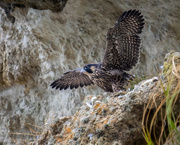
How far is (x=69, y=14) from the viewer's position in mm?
4301

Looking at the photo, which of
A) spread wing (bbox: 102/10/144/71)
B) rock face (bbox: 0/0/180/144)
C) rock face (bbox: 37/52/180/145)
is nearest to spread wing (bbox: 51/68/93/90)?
spread wing (bbox: 102/10/144/71)

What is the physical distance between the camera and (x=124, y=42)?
11.4 feet

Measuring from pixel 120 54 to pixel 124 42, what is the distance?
0.55ft

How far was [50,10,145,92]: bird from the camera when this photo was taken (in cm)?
338

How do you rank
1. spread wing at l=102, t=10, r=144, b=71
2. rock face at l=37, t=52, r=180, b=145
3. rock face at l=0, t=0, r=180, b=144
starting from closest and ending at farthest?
rock face at l=37, t=52, r=180, b=145, spread wing at l=102, t=10, r=144, b=71, rock face at l=0, t=0, r=180, b=144

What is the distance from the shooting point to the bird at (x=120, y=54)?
11.1 feet

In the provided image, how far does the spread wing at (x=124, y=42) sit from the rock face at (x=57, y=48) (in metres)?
0.45

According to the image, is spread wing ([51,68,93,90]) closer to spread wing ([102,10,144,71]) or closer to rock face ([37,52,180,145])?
spread wing ([102,10,144,71])

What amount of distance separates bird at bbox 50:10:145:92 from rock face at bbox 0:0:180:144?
467mm

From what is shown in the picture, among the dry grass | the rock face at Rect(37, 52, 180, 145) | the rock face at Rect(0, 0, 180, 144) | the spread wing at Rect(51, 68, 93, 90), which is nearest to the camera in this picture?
the dry grass

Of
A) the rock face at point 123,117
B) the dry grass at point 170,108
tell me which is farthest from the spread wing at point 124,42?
the dry grass at point 170,108

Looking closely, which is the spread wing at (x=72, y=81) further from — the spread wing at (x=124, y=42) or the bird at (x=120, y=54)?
the spread wing at (x=124, y=42)

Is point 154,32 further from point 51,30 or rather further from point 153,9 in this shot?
point 51,30

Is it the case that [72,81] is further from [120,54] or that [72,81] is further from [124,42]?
[124,42]
